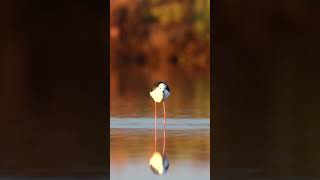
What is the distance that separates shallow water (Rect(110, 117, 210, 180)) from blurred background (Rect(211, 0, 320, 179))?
0.10 metres

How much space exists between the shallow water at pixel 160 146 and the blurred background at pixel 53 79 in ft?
0.45

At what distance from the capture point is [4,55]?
798cm

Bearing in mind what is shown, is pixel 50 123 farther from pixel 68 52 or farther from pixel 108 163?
pixel 68 52

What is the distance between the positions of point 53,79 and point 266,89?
2152 mm

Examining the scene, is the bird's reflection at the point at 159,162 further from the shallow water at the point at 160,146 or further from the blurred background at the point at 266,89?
the blurred background at the point at 266,89

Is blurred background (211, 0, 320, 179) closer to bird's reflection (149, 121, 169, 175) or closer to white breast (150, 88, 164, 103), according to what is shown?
bird's reflection (149, 121, 169, 175)

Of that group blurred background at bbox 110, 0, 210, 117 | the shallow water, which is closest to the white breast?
the shallow water

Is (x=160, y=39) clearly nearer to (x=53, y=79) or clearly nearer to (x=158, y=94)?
(x=53, y=79)

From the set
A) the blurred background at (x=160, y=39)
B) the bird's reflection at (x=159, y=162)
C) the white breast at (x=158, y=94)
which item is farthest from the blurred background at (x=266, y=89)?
the blurred background at (x=160, y=39)

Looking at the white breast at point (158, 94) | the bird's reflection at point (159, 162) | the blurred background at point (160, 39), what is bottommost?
the bird's reflection at point (159, 162)

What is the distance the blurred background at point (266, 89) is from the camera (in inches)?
170

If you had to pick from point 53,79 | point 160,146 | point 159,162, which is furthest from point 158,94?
point 159,162

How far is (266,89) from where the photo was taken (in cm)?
722

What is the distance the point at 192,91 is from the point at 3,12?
2.16 meters
